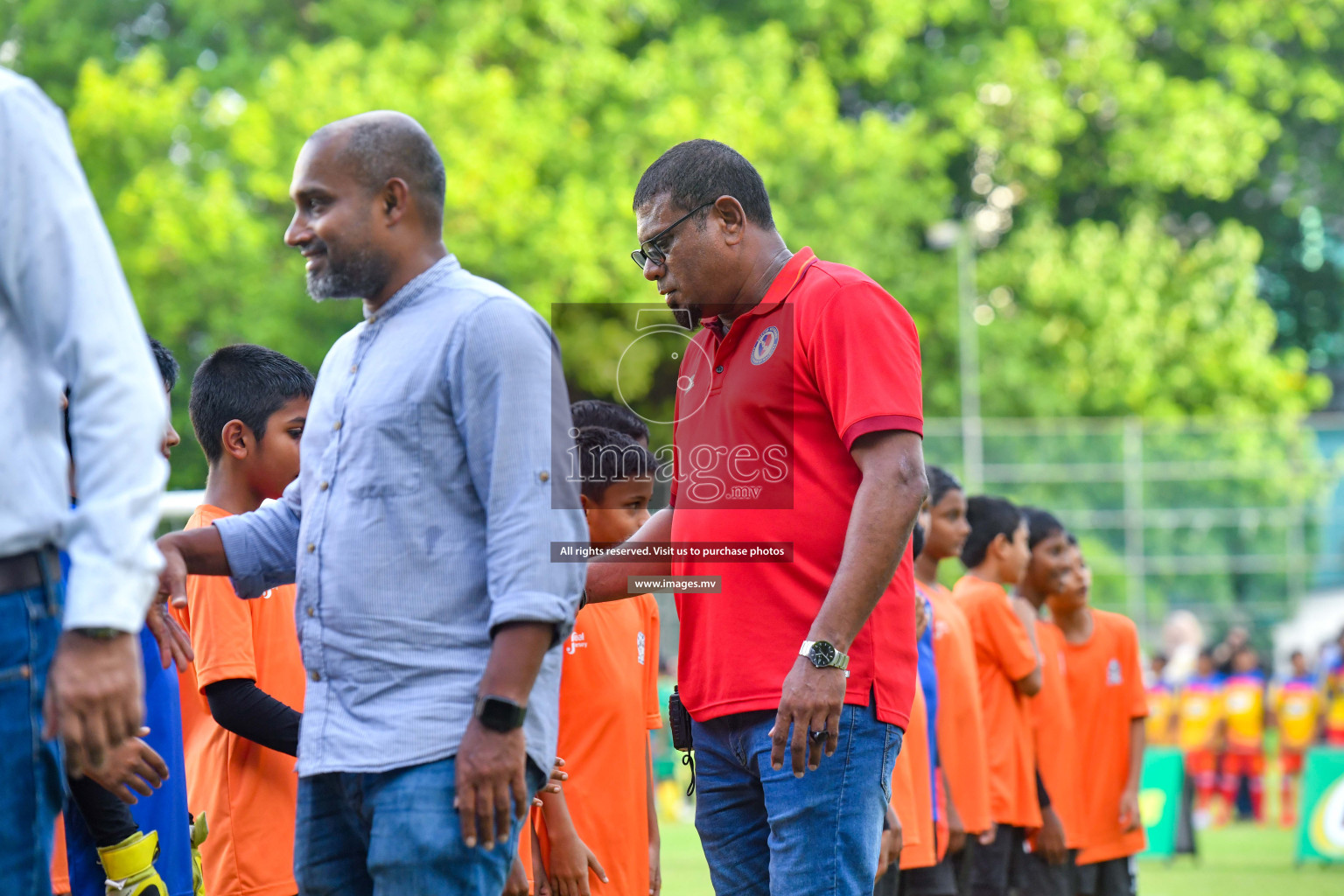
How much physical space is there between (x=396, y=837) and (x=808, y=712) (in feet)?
3.13

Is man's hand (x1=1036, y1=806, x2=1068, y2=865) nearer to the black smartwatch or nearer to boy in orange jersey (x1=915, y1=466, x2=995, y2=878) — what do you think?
boy in orange jersey (x1=915, y1=466, x2=995, y2=878)

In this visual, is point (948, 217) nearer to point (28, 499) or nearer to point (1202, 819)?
point (1202, 819)

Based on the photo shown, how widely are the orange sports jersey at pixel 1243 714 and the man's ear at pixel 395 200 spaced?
16.5 metres

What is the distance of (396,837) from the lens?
8.57 feet

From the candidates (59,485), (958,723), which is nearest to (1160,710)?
(958,723)

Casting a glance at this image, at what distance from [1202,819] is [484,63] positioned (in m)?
14.6

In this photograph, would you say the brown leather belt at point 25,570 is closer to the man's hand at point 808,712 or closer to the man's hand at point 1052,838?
the man's hand at point 808,712

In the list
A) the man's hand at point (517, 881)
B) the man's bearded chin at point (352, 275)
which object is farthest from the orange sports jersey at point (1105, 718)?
the man's bearded chin at point (352, 275)

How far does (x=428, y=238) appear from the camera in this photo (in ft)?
9.82

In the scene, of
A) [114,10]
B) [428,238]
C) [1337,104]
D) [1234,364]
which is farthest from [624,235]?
[428,238]

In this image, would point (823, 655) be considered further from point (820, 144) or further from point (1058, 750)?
point (820, 144)

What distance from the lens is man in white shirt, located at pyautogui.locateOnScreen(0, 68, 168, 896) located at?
2291 mm

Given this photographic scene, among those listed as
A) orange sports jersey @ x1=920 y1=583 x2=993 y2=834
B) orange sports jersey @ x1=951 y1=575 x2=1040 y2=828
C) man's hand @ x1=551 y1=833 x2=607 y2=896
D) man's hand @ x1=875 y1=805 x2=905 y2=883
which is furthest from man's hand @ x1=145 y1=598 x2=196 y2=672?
orange sports jersey @ x1=951 y1=575 x2=1040 y2=828

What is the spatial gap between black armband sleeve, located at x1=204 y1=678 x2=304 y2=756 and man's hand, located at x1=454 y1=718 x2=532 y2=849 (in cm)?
123
